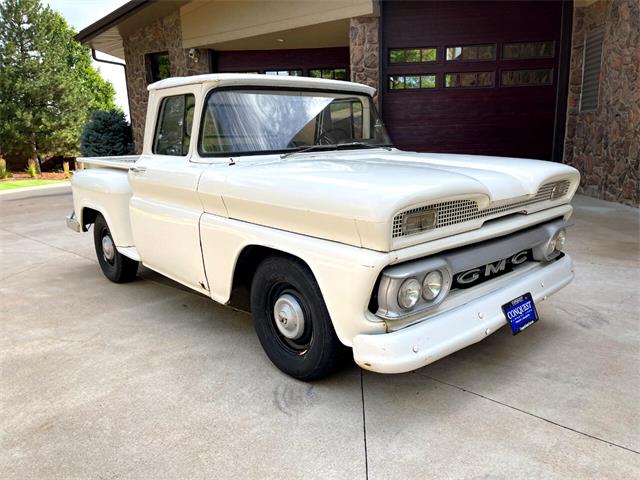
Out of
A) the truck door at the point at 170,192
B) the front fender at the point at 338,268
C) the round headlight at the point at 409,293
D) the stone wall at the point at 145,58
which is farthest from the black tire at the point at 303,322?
the stone wall at the point at 145,58

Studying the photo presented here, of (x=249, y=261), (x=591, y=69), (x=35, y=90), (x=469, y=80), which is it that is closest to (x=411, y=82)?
(x=469, y=80)

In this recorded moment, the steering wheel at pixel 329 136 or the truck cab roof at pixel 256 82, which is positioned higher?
the truck cab roof at pixel 256 82

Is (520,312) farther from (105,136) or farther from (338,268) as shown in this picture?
(105,136)

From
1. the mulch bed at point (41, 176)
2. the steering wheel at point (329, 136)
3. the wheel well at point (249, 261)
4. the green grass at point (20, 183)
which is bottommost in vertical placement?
the green grass at point (20, 183)

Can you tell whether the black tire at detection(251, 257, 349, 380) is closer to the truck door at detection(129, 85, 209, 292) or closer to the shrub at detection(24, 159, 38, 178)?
the truck door at detection(129, 85, 209, 292)

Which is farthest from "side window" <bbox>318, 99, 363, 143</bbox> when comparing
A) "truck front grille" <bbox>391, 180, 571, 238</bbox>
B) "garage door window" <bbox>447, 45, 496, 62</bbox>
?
"garage door window" <bbox>447, 45, 496, 62</bbox>

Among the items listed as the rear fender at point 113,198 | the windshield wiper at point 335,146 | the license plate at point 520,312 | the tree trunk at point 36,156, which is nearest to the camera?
the license plate at point 520,312

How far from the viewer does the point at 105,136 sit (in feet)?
45.3

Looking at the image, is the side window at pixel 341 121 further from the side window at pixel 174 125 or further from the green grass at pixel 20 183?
the green grass at pixel 20 183

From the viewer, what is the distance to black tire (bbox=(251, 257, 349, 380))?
2.55 m

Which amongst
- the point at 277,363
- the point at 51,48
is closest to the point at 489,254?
the point at 277,363

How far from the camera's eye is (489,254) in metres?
2.62

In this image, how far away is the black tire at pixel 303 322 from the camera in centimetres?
255

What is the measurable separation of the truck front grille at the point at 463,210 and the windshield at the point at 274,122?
53.6 inches
